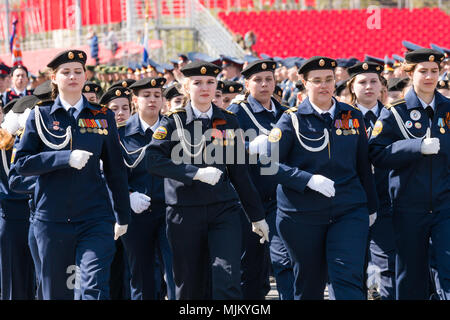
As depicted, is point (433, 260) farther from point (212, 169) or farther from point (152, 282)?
point (152, 282)

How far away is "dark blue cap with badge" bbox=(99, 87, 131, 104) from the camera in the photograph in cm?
826

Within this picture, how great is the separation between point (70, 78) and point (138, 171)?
4.96 feet

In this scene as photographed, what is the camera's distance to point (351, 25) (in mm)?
29359

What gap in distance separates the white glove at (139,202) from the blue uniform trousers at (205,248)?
0.93 meters

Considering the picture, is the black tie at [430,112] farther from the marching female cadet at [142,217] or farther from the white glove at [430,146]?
the marching female cadet at [142,217]

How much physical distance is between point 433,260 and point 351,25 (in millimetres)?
23873

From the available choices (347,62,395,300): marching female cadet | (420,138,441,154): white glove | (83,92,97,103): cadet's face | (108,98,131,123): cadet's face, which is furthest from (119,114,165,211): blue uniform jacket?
(420,138,441,154): white glove

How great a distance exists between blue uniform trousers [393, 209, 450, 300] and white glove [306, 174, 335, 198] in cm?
83

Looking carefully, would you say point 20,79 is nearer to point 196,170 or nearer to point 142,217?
point 142,217

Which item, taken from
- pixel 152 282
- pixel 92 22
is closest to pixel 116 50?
pixel 92 22

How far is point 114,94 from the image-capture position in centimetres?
829

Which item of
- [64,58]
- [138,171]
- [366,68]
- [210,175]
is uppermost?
[64,58]

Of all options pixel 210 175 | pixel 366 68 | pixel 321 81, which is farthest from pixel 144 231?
pixel 366 68
